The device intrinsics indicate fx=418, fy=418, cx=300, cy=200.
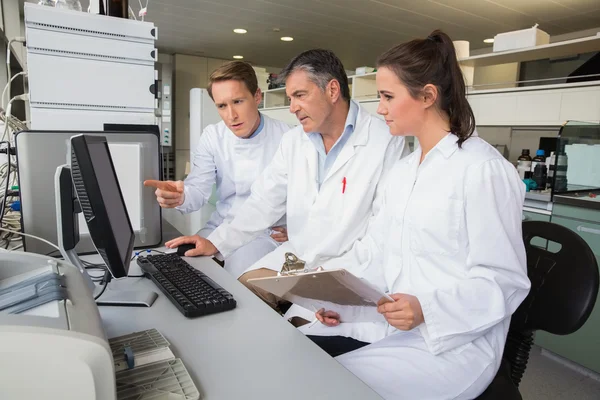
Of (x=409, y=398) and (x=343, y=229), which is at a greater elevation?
(x=343, y=229)

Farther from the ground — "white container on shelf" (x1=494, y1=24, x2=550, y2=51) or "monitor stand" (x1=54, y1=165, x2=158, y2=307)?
"white container on shelf" (x1=494, y1=24, x2=550, y2=51)

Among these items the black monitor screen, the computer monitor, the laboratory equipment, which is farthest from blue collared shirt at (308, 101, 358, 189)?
the laboratory equipment

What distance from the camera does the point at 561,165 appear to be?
226 centimetres

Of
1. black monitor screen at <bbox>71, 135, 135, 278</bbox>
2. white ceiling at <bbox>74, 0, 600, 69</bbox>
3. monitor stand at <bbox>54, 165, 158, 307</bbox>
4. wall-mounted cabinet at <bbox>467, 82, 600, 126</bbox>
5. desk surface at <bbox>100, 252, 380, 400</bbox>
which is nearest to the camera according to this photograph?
desk surface at <bbox>100, 252, 380, 400</bbox>

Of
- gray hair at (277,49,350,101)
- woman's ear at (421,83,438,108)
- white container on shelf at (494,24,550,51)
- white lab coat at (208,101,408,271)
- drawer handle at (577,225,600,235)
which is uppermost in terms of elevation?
white container on shelf at (494,24,550,51)

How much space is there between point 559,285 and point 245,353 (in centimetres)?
72

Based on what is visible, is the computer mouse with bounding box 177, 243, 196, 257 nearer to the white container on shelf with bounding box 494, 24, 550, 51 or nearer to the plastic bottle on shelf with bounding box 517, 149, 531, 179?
the plastic bottle on shelf with bounding box 517, 149, 531, 179

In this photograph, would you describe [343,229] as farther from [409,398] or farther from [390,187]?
[409,398]

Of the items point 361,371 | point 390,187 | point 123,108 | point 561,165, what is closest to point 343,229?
point 390,187

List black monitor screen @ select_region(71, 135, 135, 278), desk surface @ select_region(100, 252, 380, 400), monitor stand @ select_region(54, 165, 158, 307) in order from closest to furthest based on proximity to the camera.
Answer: desk surface @ select_region(100, 252, 380, 400), black monitor screen @ select_region(71, 135, 135, 278), monitor stand @ select_region(54, 165, 158, 307)

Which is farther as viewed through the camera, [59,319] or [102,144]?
[102,144]

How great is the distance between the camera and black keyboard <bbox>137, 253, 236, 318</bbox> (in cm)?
89

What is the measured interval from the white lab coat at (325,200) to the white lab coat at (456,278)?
0.43m

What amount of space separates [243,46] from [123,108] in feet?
18.3
